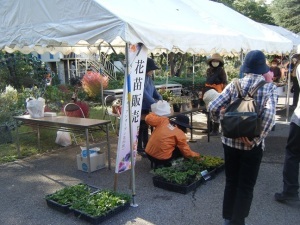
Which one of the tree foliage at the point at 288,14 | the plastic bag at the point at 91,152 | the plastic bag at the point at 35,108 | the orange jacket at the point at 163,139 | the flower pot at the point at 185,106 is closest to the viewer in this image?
the orange jacket at the point at 163,139

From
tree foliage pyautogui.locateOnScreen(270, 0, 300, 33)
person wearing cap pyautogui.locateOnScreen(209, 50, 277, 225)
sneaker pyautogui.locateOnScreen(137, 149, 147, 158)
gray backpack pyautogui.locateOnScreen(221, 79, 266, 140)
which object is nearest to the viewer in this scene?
gray backpack pyautogui.locateOnScreen(221, 79, 266, 140)

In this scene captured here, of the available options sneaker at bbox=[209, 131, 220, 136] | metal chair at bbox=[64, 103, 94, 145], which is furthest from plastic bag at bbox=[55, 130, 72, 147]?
sneaker at bbox=[209, 131, 220, 136]

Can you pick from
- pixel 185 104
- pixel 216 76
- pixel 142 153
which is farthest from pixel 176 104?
pixel 216 76

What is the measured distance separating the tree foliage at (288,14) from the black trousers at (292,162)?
26.2 metres

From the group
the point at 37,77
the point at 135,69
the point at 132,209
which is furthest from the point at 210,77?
the point at 37,77

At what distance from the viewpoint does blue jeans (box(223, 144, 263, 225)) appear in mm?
3021

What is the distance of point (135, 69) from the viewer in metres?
3.95

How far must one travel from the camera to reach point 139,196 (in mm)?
4465

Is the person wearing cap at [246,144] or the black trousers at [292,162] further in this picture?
the black trousers at [292,162]

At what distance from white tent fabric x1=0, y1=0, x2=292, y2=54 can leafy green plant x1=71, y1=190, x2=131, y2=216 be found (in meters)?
1.88

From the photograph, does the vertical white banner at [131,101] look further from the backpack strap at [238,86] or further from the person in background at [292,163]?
the person in background at [292,163]

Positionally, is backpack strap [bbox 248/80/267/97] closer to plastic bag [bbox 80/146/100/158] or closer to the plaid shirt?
the plaid shirt

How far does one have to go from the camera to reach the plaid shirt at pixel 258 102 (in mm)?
2893

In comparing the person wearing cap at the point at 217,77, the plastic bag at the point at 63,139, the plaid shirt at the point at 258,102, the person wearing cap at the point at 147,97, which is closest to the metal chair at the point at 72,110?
the plastic bag at the point at 63,139
